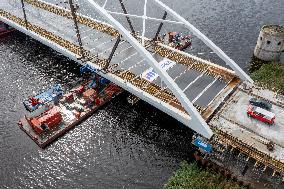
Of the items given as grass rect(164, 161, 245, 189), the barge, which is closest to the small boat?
the barge

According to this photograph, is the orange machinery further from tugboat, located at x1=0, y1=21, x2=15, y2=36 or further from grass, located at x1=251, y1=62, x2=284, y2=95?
grass, located at x1=251, y1=62, x2=284, y2=95

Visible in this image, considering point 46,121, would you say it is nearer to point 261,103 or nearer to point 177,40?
Answer: point 261,103

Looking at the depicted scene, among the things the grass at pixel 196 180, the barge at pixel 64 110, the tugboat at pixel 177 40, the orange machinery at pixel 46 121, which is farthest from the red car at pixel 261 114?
the orange machinery at pixel 46 121

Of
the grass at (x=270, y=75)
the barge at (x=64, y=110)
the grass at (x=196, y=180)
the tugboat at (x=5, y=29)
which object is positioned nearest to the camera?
the grass at (x=196, y=180)

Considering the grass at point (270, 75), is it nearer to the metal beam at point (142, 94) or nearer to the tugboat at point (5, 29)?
the metal beam at point (142, 94)

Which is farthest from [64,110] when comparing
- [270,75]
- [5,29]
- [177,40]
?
[270,75]
